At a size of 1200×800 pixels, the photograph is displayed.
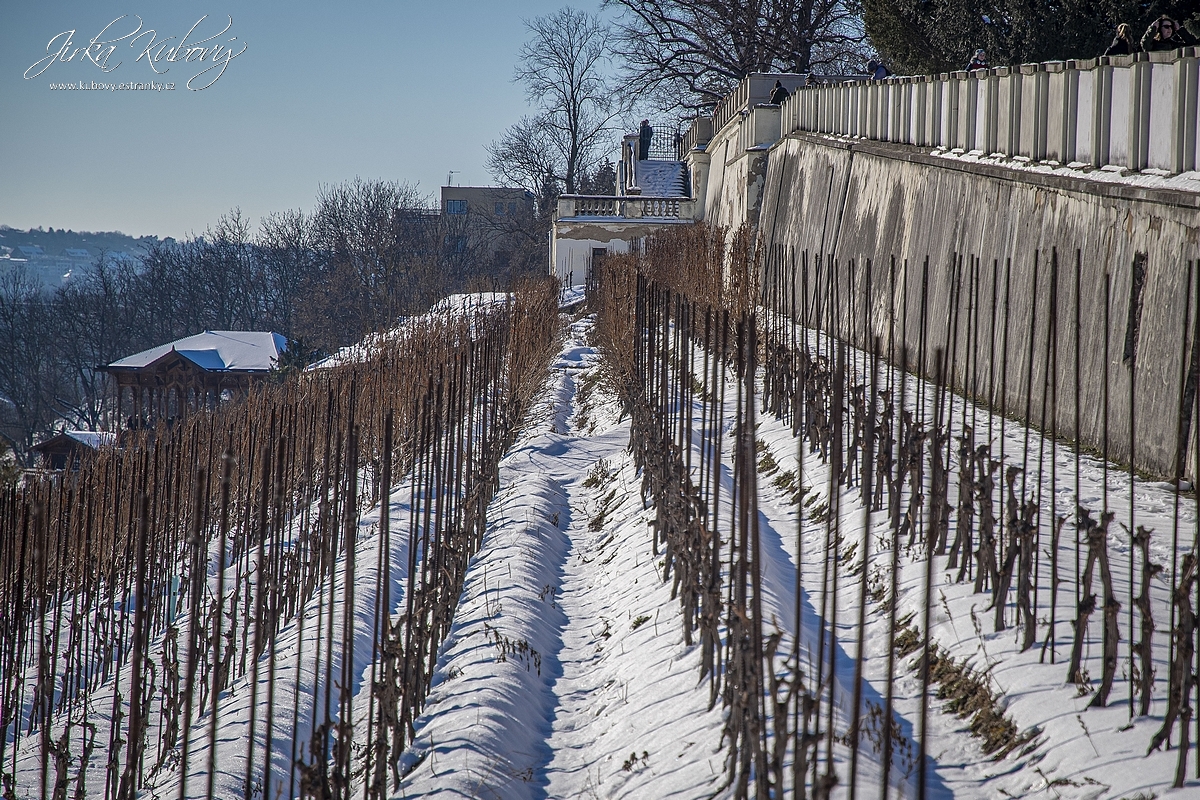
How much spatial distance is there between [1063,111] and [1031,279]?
1375 millimetres

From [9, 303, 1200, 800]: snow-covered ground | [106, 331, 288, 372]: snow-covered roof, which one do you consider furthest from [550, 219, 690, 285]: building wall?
→ [9, 303, 1200, 800]: snow-covered ground

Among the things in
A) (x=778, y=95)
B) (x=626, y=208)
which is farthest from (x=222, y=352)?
(x=778, y=95)

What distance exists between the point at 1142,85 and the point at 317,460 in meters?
8.62

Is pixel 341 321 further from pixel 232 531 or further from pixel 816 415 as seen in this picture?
pixel 816 415

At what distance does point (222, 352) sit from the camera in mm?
34906

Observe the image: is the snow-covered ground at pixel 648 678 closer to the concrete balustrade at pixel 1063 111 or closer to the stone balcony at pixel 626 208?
the concrete balustrade at pixel 1063 111

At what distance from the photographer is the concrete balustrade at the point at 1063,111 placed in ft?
21.0

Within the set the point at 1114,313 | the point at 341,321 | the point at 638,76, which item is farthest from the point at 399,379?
the point at 341,321

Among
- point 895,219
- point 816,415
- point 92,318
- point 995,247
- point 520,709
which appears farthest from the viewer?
point 92,318

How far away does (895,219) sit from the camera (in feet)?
36.9

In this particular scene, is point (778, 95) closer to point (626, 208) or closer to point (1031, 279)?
point (626, 208)

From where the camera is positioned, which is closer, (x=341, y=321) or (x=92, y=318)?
(x=341, y=321)

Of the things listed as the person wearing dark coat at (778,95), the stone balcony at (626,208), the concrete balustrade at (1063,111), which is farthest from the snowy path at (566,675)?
the stone balcony at (626,208)

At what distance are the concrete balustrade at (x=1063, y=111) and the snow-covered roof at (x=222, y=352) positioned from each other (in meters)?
25.7
